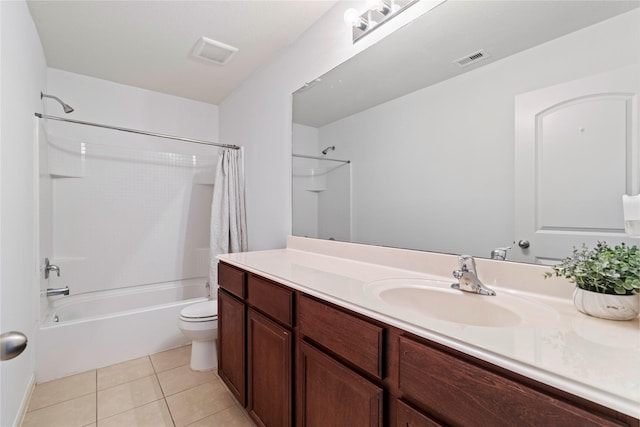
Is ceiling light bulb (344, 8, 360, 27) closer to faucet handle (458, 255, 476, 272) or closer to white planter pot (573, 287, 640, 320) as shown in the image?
faucet handle (458, 255, 476, 272)

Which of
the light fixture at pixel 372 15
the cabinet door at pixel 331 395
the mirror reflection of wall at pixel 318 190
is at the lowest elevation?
the cabinet door at pixel 331 395

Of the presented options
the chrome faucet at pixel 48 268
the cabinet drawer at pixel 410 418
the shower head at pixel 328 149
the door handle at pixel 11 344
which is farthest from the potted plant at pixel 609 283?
the chrome faucet at pixel 48 268

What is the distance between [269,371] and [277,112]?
1.77m

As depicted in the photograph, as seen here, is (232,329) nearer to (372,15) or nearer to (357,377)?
(357,377)

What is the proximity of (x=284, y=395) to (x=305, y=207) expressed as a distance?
46.1 inches

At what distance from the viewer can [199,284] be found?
124 inches

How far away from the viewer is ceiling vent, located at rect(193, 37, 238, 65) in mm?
2113

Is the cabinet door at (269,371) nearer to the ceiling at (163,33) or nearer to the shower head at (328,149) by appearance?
the shower head at (328,149)

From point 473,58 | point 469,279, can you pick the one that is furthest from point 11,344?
point 473,58

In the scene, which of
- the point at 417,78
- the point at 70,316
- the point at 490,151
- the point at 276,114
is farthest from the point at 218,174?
the point at 490,151

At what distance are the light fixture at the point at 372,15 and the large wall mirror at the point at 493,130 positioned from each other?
10cm

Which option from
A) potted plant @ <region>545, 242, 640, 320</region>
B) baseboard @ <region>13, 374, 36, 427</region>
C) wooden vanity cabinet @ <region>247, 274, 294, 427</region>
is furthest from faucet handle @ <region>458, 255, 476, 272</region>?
baseboard @ <region>13, 374, 36, 427</region>

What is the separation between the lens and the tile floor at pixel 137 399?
1572 mm

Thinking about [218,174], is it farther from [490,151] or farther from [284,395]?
[490,151]
